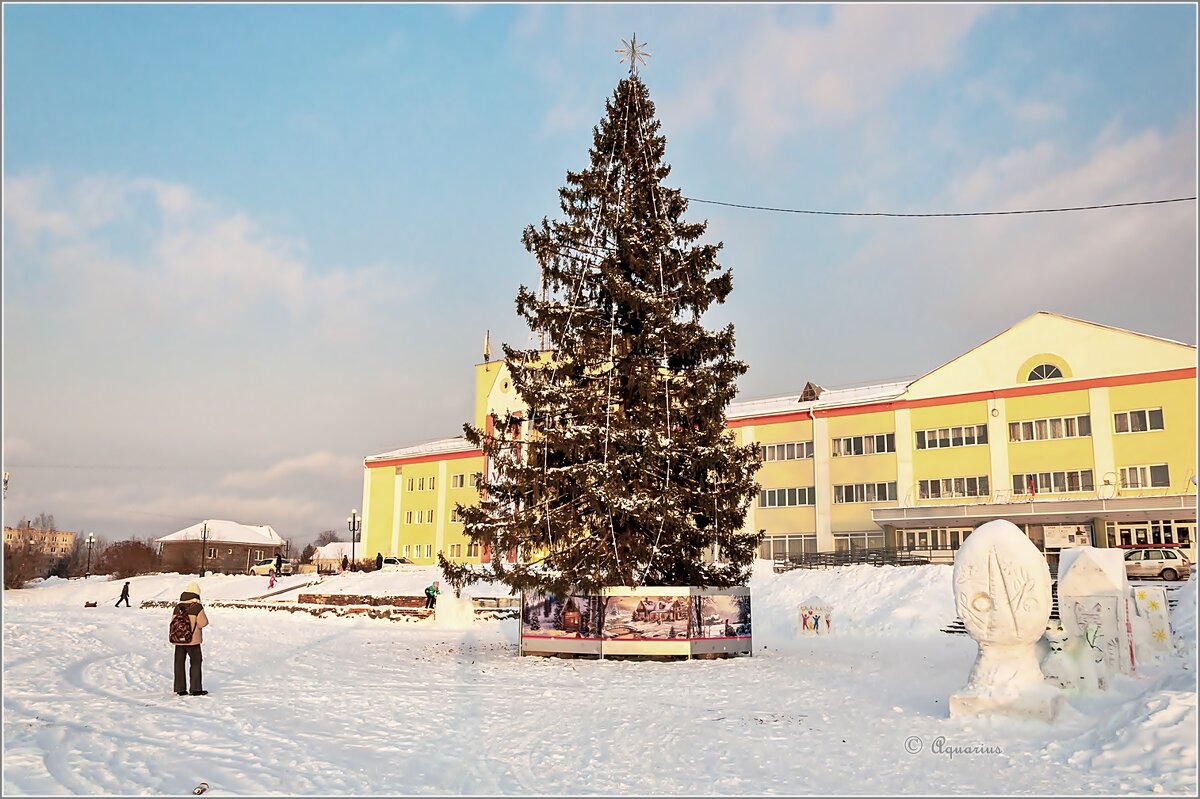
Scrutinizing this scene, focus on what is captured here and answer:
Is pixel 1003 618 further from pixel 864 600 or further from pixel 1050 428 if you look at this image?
pixel 1050 428

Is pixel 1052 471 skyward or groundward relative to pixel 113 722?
skyward

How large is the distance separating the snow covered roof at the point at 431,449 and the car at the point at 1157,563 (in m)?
45.5

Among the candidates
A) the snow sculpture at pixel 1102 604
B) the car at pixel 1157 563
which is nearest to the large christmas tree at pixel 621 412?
the snow sculpture at pixel 1102 604

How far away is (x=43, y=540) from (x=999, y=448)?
259 ft

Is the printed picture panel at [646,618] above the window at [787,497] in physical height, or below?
below

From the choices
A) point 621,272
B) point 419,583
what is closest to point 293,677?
point 621,272

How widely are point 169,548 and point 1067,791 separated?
110615 mm

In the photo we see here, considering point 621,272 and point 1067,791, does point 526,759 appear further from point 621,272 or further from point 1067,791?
point 621,272

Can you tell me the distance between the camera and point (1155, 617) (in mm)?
16172

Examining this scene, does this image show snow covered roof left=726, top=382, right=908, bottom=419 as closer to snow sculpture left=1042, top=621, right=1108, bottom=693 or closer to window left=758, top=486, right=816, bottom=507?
window left=758, top=486, right=816, bottom=507

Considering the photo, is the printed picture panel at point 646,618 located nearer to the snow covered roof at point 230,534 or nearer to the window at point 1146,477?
the window at point 1146,477

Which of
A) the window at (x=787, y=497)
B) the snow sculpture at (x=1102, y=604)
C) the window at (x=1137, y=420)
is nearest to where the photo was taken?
the snow sculpture at (x=1102, y=604)

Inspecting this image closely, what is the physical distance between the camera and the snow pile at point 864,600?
28109mm

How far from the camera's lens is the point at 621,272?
21.3m
